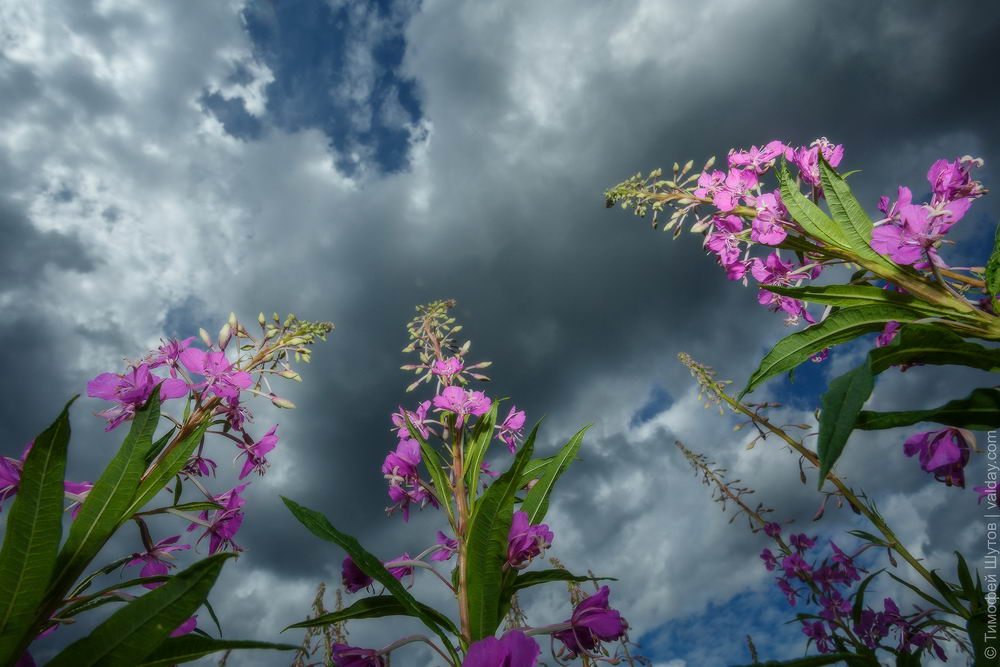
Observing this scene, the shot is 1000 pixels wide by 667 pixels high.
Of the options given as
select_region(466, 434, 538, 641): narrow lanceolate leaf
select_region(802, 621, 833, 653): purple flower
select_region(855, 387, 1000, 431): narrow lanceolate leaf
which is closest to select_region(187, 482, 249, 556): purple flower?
select_region(466, 434, 538, 641): narrow lanceolate leaf

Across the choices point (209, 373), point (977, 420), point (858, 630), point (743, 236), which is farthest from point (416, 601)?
point (858, 630)

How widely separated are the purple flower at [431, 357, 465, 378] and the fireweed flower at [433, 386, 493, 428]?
0.25 metres

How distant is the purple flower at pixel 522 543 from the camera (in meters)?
1.83

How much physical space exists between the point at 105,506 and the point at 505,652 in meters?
1.28

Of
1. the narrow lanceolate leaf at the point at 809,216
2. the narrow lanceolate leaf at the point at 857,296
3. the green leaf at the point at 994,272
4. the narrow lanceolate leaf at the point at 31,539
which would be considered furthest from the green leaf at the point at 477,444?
the green leaf at the point at 994,272

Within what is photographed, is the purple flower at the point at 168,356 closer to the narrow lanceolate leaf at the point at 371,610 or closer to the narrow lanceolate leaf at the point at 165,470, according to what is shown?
the narrow lanceolate leaf at the point at 165,470

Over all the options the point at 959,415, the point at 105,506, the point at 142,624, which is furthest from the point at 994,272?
the point at 105,506

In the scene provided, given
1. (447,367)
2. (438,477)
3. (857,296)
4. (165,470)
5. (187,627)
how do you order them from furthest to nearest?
(447,367) → (438,477) → (857,296) → (165,470) → (187,627)

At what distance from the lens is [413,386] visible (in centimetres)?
284

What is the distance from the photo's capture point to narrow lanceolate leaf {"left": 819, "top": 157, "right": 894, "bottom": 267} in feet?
6.95

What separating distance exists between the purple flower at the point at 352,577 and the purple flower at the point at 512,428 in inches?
38.6

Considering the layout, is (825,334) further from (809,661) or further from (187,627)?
(187,627)

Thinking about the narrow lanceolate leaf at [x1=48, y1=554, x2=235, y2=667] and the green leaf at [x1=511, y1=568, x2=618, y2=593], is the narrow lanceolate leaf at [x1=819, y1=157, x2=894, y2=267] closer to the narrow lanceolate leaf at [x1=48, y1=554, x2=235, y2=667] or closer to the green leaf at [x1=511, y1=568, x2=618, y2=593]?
the green leaf at [x1=511, y1=568, x2=618, y2=593]

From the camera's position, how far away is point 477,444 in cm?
249
